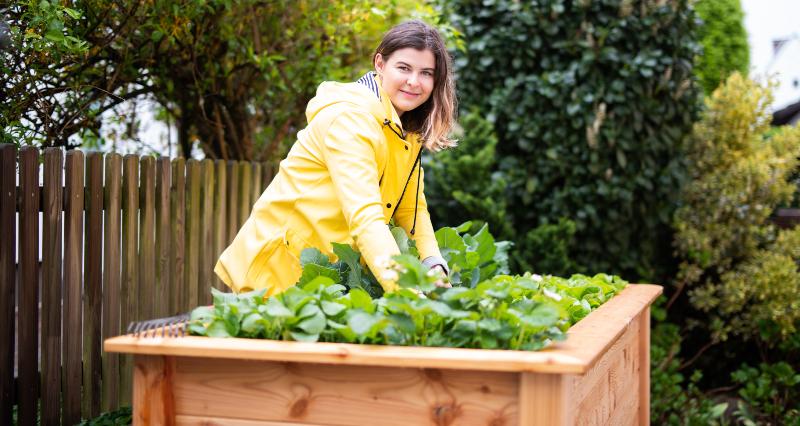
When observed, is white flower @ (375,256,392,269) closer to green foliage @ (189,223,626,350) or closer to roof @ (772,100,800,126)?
green foliage @ (189,223,626,350)

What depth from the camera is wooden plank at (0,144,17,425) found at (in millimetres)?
2910

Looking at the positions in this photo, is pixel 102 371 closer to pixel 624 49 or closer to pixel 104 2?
pixel 104 2

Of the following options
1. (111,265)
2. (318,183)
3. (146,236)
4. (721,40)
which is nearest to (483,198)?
(146,236)

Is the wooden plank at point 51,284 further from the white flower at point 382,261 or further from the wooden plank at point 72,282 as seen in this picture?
the white flower at point 382,261

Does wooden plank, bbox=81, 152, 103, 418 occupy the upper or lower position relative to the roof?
lower

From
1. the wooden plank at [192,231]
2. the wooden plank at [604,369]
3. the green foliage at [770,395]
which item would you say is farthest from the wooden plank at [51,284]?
the green foliage at [770,395]

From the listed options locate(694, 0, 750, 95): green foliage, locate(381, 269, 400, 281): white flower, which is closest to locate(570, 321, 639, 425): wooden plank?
locate(381, 269, 400, 281): white flower

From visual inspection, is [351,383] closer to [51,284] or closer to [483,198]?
[51,284]

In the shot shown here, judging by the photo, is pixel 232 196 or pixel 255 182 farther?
pixel 255 182

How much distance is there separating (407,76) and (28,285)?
1.73 meters

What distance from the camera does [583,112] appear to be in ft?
16.5

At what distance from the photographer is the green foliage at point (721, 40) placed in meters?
10.5

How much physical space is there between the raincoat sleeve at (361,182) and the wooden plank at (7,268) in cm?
140

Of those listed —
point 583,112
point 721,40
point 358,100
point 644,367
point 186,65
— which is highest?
point 721,40
